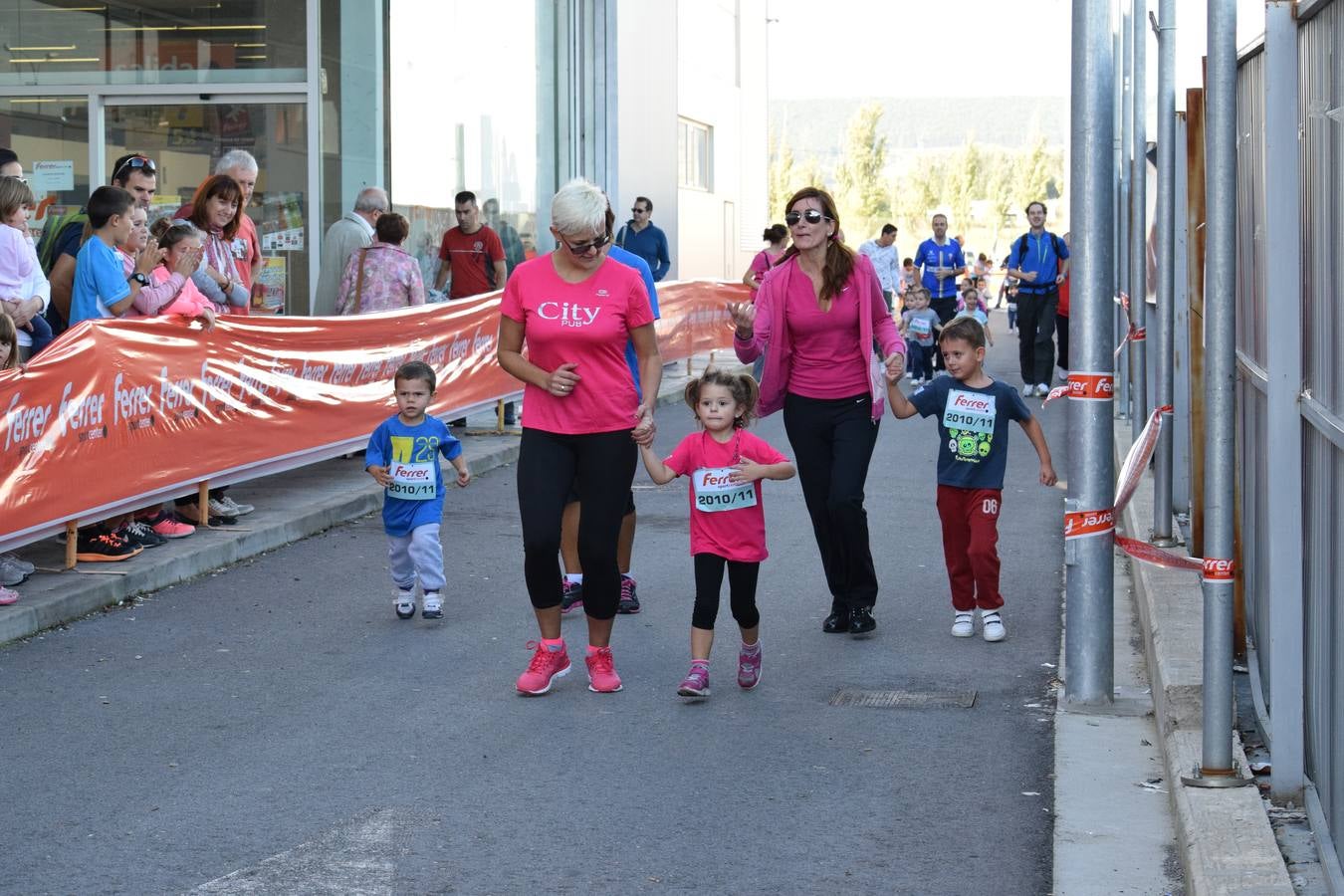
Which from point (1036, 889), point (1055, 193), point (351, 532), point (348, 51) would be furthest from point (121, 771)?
point (1055, 193)

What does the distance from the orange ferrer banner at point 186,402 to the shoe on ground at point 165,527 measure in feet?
0.78

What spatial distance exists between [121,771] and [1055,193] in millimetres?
125038

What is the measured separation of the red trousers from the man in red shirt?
835 centimetres

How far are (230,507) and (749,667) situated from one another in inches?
175

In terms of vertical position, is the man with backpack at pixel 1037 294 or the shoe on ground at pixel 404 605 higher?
the man with backpack at pixel 1037 294

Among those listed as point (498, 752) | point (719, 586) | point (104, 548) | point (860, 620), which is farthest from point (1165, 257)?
point (104, 548)

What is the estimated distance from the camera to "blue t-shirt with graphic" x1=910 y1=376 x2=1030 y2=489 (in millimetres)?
7625

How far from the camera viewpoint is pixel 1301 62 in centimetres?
477

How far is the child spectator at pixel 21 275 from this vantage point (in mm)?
8617

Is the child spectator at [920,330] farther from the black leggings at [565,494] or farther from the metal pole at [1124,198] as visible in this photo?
the black leggings at [565,494]

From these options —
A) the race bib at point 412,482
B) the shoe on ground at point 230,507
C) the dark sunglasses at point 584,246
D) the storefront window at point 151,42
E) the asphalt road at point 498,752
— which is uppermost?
the storefront window at point 151,42

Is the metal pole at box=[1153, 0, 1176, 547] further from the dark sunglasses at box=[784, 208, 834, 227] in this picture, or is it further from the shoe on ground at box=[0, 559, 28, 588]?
the shoe on ground at box=[0, 559, 28, 588]

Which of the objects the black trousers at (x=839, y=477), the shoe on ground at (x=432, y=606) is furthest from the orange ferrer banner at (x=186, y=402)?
the black trousers at (x=839, y=477)

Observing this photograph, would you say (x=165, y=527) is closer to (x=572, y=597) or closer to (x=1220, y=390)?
(x=572, y=597)
